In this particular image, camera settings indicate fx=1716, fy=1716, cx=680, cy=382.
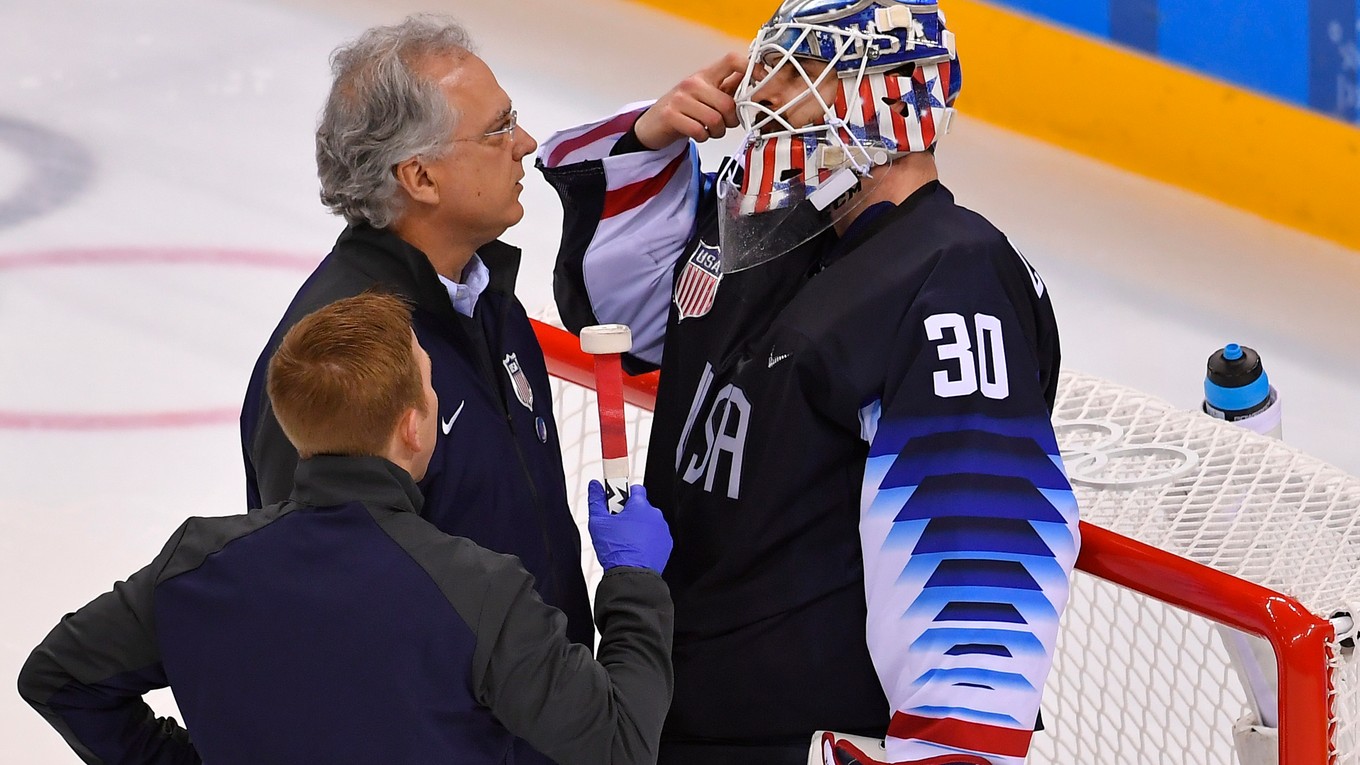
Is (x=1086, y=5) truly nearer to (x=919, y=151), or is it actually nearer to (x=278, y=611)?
(x=919, y=151)

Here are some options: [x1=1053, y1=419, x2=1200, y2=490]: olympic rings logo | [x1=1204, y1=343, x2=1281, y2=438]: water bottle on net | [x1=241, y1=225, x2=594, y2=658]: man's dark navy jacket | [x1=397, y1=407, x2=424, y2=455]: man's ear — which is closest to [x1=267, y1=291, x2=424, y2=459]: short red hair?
[x1=397, y1=407, x2=424, y2=455]: man's ear

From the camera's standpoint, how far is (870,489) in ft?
5.11

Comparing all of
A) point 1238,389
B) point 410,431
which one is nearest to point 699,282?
point 410,431

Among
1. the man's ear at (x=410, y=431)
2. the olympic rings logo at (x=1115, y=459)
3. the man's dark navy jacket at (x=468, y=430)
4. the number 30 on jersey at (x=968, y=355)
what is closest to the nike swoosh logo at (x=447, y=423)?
the man's dark navy jacket at (x=468, y=430)

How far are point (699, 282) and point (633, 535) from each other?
0.34m

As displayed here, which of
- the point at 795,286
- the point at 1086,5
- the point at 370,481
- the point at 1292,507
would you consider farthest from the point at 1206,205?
the point at 370,481

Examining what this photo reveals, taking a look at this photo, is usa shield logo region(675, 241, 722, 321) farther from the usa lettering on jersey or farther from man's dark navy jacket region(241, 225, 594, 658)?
man's dark navy jacket region(241, 225, 594, 658)

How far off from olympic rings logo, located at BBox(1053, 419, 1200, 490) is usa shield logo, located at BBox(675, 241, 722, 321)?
0.50 metres

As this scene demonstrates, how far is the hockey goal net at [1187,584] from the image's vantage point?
1650 mm

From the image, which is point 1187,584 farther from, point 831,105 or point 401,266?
point 401,266

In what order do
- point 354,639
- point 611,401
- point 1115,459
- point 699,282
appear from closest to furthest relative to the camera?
point 354,639, point 611,401, point 699,282, point 1115,459

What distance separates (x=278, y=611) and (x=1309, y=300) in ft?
10.6

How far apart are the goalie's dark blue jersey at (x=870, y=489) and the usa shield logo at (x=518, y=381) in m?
0.15

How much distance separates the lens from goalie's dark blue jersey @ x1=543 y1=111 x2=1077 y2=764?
60.0 inches
